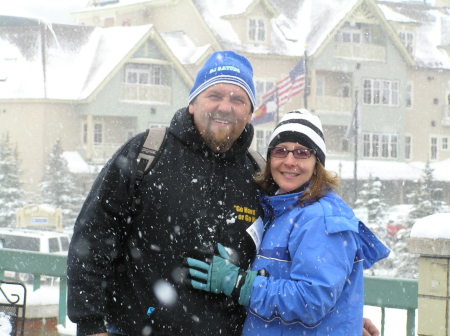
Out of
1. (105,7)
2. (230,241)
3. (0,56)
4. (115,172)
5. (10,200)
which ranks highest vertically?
(105,7)

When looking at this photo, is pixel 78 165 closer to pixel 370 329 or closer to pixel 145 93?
pixel 145 93

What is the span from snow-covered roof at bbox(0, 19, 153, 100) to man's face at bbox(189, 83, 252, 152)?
3443 centimetres

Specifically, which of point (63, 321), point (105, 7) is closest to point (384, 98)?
point (105, 7)

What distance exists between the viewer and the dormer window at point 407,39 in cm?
4650

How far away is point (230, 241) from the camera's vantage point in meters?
3.69

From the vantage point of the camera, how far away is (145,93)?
39.1 metres

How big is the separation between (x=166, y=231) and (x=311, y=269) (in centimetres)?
68

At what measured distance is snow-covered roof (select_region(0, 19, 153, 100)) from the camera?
3819cm

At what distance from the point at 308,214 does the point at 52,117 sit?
3562 centimetres

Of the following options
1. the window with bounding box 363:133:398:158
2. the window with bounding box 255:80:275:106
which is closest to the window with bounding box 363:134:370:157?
the window with bounding box 363:133:398:158

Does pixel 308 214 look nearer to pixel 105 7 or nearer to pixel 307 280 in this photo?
pixel 307 280

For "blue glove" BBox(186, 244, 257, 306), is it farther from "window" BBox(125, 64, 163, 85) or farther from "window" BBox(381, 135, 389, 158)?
"window" BBox(381, 135, 389, 158)

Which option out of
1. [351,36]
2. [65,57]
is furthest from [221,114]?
[351,36]

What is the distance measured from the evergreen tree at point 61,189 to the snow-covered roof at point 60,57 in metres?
4.28
